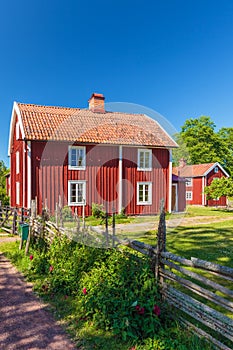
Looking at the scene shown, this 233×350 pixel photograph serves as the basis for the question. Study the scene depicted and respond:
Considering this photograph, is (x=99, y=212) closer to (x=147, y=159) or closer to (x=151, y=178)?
(x=151, y=178)

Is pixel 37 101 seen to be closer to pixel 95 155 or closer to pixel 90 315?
pixel 95 155

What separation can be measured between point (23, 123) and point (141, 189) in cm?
820

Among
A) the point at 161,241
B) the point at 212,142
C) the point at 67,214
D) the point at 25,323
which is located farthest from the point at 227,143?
the point at 25,323

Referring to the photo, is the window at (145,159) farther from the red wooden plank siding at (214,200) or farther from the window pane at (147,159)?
the red wooden plank siding at (214,200)

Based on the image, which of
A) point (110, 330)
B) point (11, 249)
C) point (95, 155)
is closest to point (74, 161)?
point (95, 155)

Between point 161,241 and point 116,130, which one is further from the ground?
point 116,130

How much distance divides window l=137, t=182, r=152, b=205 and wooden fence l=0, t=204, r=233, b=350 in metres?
1.06

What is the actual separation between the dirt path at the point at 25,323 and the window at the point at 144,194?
270cm

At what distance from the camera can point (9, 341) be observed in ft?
10.4

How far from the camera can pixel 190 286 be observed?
3.07 m

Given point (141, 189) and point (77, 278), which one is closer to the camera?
point (77, 278)

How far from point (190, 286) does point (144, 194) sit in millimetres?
2533

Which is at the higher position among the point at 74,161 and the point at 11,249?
the point at 74,161

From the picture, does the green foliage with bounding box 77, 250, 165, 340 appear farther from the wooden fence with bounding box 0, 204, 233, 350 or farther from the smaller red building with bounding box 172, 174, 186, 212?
the smaller red building with bounding box 172, 174, 186, 212
